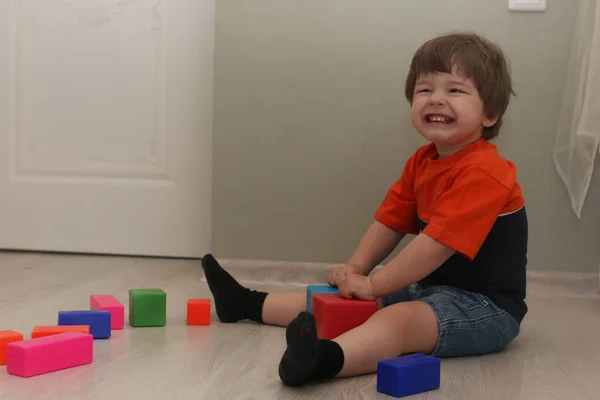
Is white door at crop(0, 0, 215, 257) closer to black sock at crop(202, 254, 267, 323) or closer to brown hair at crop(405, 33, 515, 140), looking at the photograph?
black sock at crop(202, 254, 267, 323)

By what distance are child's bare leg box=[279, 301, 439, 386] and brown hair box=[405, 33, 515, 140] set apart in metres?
0.40

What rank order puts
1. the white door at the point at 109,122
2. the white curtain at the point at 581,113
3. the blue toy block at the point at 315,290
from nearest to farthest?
the blue toy block at the point at 315,290, the white curtain at the point at 581,113, the white door at the point at 109,122

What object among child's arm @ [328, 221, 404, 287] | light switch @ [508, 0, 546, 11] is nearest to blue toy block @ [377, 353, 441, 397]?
child's arm @ [328, 221, 404, 287]

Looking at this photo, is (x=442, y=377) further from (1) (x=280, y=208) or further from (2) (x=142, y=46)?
(2) (x=142, y=46)

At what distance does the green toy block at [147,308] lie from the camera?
1.39m

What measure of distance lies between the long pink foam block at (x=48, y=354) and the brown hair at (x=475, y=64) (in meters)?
0.74

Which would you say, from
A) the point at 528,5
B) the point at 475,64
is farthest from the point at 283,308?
the point at 528,5

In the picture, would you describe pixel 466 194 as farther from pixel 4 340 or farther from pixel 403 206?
pixel 4 340

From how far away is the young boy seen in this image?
1.24m

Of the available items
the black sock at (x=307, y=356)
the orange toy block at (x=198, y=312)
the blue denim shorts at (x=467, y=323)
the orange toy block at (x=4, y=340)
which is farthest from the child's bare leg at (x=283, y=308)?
the orange toy block at (x=4, y=340)

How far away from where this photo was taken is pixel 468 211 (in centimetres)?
124

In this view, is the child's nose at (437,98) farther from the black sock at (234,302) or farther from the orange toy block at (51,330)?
the orange toy block at (51,330)

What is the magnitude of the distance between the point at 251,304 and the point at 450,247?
1.35 ft

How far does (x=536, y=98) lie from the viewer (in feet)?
6.21
